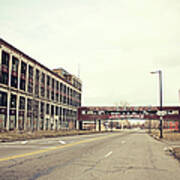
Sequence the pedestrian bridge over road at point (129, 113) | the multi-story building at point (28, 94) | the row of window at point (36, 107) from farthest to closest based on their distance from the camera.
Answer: the pedestrian bridge over road at point (129, 113) < the multi-story building at point (28, 94) < the row of window at point (36, 107)

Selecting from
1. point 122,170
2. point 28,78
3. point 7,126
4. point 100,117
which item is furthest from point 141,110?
point 122,170

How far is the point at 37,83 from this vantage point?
6625cm

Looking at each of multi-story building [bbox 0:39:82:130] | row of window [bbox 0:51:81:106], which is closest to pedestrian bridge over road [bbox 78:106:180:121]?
multi-story building [bbox 0:39:82:130]

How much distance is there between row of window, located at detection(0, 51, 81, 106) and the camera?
51625 millimetres

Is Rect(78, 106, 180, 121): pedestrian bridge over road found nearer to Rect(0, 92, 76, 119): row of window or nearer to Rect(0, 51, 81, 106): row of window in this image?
Rect(0, 92, 76, 119): row of window

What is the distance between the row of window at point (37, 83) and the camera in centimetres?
5162

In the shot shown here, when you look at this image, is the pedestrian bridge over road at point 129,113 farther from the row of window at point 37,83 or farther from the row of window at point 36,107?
the row of window at point 37,83

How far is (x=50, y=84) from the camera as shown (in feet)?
→ 244

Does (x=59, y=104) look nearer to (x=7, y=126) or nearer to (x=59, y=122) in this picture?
(x=59, y=122)

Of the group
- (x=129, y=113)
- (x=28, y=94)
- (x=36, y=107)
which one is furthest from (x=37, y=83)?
(x=129, y=113)

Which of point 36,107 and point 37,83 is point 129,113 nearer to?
point 37,83

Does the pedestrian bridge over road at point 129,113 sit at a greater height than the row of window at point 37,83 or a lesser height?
lesser

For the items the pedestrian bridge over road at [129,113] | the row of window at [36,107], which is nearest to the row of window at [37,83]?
the row of window at [36,107]

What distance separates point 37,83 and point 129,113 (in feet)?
116
